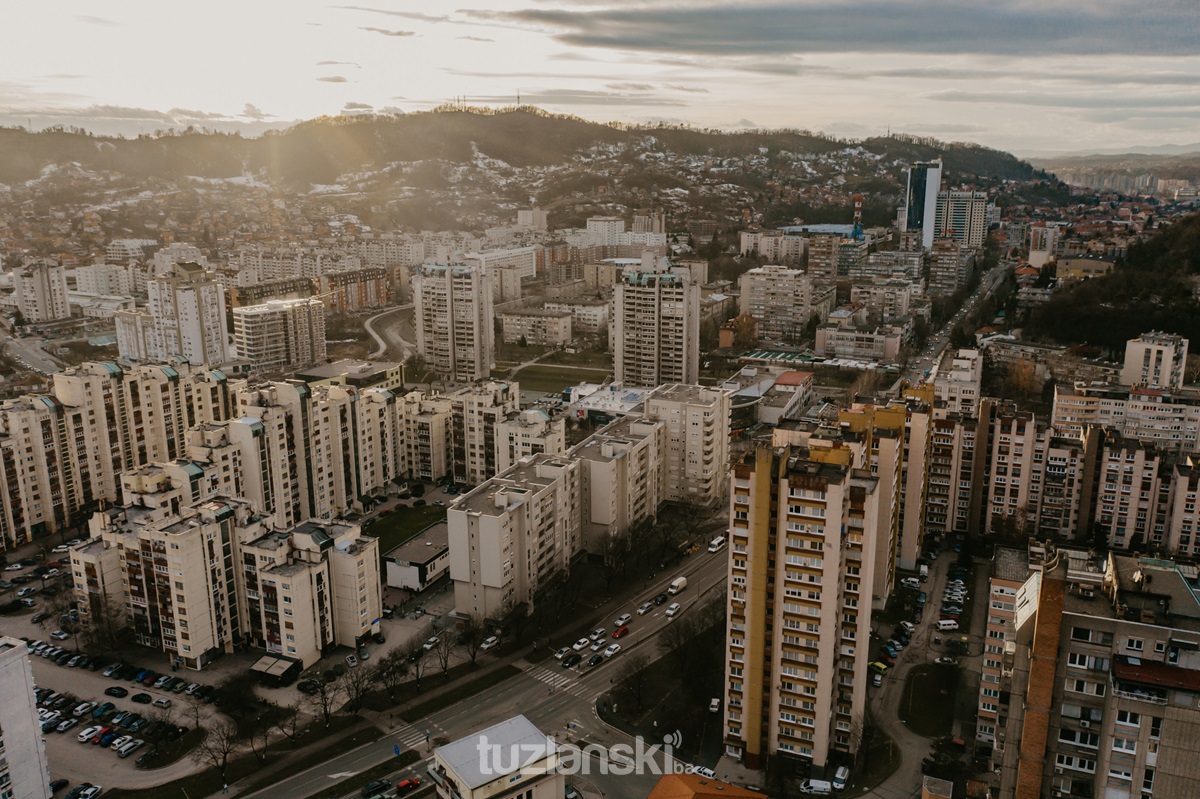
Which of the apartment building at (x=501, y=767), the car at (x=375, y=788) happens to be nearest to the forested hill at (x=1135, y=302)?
the apartment building at (x=501, y=767)

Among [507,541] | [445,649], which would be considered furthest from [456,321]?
[445,649]

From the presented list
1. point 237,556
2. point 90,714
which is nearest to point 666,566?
point 237,556

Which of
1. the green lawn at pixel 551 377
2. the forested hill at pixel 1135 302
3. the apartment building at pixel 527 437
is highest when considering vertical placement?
Answer: the forested hill at pixel 1135 302

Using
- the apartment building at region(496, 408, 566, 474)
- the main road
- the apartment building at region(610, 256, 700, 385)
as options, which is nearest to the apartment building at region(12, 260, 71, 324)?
the apartment building at region(610, 256, 700, 385)

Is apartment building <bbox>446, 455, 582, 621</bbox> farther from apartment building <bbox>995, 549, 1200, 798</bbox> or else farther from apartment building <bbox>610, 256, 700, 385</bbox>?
apartment building <bbox>610, 256, 700, 385</bbox>

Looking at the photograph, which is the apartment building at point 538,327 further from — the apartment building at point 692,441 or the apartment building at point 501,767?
the apartment building at point 501,767

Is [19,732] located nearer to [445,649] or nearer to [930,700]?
[445,649]

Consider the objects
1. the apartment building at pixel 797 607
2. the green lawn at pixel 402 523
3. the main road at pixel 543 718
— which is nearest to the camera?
the apartment building at pixel 797 607
